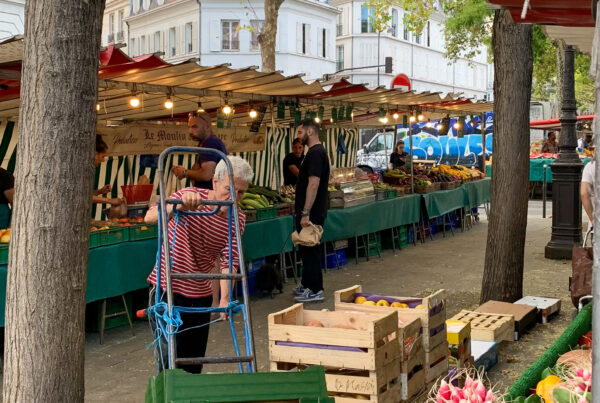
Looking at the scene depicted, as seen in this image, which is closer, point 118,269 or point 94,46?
point 94,46

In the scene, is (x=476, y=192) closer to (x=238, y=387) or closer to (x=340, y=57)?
(x=238, y=387)

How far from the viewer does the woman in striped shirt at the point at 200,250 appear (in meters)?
4.46

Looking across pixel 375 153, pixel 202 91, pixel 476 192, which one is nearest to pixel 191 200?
pixel 202 91

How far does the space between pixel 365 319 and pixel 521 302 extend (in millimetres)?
3793

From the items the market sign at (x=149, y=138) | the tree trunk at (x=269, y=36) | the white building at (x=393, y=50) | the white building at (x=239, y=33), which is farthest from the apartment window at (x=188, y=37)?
the market sign at (x=149, y=138)

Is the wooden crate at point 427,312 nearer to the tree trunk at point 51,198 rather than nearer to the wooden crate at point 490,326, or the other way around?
the wooden crate at point 490,326

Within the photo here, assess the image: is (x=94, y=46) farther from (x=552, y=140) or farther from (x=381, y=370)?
(x=552, y=140)

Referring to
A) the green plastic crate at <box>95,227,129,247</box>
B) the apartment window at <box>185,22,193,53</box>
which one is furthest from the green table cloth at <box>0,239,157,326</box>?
the apartment window at <box>185,22,193,53</box>

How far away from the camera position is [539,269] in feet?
36.6

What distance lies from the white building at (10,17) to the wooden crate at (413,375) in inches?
978

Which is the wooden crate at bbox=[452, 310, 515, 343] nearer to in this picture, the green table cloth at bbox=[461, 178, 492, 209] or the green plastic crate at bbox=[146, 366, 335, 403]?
the green plastic crate at bbox=[146, 366, 335, 403]

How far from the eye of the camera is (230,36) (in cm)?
4872

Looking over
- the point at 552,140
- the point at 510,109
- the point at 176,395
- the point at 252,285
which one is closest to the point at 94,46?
the point at 176,395

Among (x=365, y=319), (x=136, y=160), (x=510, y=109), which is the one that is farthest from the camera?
(x=136, y=160)
